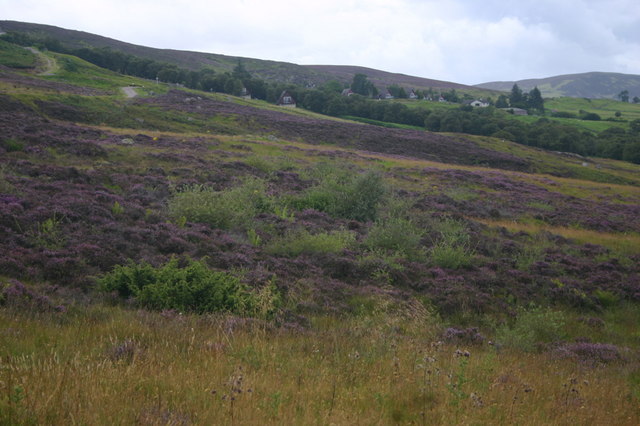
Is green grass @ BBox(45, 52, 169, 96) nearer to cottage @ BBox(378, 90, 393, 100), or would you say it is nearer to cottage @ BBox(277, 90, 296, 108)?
cottage @ BBox(277, 90, 296, 108)

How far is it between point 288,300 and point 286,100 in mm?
93039

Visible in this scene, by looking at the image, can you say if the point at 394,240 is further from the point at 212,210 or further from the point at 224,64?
the point at 224,64

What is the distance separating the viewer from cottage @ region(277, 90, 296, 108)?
97.1m

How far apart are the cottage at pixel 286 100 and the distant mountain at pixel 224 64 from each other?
2470 inches

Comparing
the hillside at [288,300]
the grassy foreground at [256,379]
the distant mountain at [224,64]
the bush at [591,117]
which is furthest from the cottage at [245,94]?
the grassy foreground at [256,379]

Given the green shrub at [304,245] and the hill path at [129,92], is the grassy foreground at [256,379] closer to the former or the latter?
the green shrub at [304,245]

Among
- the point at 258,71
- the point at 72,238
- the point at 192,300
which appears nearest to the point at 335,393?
the point at 192,300

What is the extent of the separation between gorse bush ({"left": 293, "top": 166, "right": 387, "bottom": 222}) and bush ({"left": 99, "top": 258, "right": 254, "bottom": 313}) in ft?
36.9

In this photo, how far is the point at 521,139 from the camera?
80.1 metres

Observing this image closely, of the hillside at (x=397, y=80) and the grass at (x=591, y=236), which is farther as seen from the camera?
the hillside at (x=397, y=80)

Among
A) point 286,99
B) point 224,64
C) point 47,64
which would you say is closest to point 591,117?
point 286,99

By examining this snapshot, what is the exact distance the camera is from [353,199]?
19422 millimetres

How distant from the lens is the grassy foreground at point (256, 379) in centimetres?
358

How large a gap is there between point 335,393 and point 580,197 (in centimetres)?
3905
